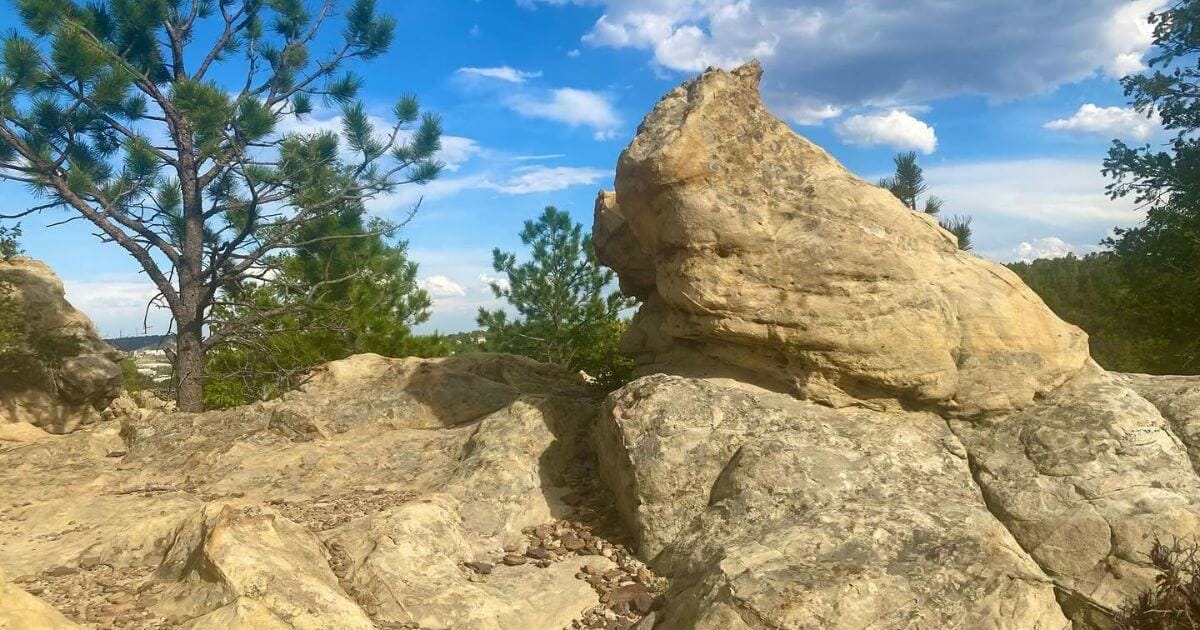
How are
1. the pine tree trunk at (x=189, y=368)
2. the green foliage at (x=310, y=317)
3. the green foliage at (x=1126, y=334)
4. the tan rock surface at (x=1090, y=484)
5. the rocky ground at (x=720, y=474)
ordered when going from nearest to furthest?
the rocky ground at (x=720, y=474), the tan rock surface at (x=1090, y=484), the green foliage at (x=1126, y=334), the pine tree trunk at (x=189, y=368), the green foliage at (x=310, y=317)

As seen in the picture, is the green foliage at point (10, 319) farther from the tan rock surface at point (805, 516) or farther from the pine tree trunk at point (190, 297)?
the tan rock surface at point (805, 516)

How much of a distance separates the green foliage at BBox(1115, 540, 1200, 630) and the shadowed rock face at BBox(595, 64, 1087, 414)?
1694 mm

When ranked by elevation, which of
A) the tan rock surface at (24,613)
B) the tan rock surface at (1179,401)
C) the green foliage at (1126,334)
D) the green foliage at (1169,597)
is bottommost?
the green foliage at (1169,597)

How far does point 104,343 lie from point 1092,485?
1626 cm

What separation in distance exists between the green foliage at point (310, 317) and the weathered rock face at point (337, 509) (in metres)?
3.70

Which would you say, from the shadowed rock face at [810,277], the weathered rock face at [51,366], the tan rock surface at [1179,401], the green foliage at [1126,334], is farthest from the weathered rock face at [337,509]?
the green foliage at [1126,334]

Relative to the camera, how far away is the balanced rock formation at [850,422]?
15.6 ft

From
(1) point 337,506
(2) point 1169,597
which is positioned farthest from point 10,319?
(2) point 1169,597

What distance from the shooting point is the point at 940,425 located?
633 centimetres

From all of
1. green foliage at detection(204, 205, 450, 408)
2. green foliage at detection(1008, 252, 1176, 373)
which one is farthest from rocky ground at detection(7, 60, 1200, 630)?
green foliage at detection(1008, 252, 1176, 373)

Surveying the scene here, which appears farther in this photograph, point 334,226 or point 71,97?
point 334,226

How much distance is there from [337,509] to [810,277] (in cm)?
423

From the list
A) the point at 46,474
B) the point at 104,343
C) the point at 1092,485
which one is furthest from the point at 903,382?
the point at 104,343

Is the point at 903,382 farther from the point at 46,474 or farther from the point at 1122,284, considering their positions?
the point at 1122,284
